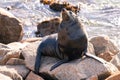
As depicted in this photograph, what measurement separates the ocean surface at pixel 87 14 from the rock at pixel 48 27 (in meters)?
0.36

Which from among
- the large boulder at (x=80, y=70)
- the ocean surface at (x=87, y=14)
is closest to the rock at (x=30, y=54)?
the large boulder at (x=80, y=70)

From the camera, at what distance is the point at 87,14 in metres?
16.6

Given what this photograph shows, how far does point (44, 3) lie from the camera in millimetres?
18234

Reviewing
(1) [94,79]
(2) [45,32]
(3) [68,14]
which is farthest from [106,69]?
(2) [45,32]

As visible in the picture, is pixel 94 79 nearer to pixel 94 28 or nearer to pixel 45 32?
pixel 45 32

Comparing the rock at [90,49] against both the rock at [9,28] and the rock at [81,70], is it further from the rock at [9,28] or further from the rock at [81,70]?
the rock at [9,28]

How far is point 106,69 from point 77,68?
515 millimetres

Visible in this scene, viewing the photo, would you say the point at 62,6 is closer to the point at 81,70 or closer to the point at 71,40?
the point at 71,40

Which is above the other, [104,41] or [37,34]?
[104,41]

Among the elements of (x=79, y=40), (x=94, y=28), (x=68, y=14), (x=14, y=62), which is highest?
(x=68, y=14)

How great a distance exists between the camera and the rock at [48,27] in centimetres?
1272

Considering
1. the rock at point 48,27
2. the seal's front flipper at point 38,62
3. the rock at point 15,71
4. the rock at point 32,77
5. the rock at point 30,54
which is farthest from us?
the rock at point 48,27

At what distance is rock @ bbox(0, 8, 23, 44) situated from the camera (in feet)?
36.8

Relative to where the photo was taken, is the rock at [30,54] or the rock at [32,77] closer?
the rock at [32,77]
